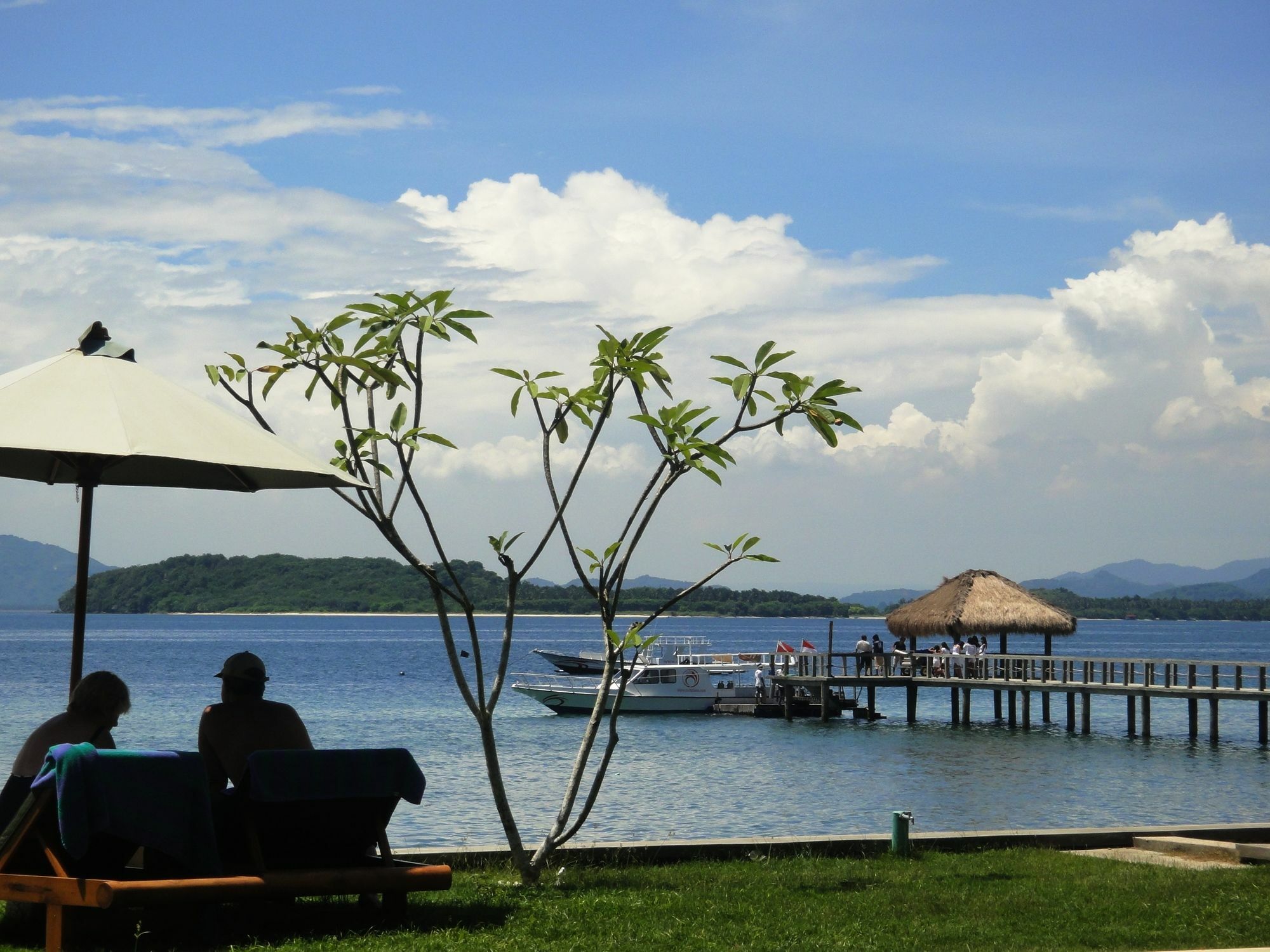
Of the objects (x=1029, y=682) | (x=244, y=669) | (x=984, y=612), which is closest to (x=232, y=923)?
(x=244, y=669)

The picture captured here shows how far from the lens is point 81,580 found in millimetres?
7531

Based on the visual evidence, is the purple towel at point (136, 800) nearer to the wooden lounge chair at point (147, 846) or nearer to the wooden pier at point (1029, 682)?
the wooden lounge chair at point (147, 846)

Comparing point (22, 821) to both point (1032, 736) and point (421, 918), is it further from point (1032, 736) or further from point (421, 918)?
point (1032, 736)

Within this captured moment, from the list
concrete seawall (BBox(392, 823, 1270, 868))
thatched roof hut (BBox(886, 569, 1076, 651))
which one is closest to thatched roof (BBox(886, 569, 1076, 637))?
thatched roof hut (BBox(886, 569, 1076, 651))

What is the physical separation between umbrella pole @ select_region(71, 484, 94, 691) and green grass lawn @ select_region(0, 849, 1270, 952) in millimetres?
1430

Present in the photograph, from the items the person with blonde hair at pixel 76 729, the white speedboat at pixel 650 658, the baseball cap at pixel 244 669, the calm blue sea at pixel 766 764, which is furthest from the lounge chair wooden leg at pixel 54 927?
the white speedboat at pixel 650 658

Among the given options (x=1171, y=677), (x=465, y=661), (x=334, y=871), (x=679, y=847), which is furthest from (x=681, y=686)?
(x=465, y=661)

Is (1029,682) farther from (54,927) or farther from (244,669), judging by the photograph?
(54,927)

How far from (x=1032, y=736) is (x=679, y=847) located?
33.7 meters

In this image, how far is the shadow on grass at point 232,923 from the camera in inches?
254

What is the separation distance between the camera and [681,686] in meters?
50.1

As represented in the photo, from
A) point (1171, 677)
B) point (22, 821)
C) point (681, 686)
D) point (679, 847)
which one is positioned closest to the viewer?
point (22, 821)

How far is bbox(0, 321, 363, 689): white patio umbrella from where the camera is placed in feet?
21.0

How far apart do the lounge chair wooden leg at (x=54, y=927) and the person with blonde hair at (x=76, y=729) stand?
0.58 metres
